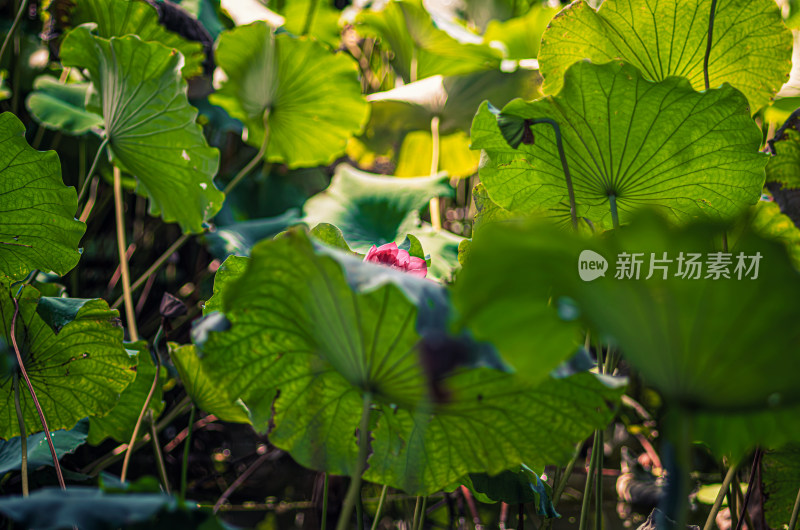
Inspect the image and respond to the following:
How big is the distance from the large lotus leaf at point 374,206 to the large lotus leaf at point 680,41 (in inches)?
16.0

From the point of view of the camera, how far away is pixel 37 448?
24.8 inches

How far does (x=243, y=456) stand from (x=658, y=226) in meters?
1.22

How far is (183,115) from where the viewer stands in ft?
2.28

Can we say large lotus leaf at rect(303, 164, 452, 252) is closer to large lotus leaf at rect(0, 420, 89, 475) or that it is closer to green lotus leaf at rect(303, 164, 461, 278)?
green lotus leaf at rect(303, 164, 461, 278)

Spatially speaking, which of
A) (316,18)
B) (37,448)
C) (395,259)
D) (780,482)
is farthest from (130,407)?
(316,18)

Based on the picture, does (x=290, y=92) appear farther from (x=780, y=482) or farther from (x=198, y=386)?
(x=780, y=482)

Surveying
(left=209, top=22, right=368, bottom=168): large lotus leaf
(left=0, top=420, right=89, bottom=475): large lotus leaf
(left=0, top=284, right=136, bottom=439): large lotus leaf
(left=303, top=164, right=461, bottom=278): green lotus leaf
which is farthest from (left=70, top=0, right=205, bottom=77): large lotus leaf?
(left=0, top=420, right=89, bottom=475): large lotus leaf

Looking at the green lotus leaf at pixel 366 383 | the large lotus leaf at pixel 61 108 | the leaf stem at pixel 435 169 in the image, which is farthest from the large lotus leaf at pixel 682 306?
the large lotus leaf at pixel 61 108

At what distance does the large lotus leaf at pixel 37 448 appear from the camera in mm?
581

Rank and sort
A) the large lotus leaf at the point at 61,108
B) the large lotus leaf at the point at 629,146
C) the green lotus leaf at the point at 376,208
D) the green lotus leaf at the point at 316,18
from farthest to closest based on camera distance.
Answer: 1. the green lotus leaf at the point at 316,18
2. the green lotus leaf at the point at 376,208
3. the large lotus leaf at the point at 61,108
4. the large lotus leaf at the point at 629,146

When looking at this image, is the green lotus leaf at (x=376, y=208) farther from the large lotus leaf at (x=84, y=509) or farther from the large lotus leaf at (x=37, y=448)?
the large lotus leaf at (x=84, y=509)

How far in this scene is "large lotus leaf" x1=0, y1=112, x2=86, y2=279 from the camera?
56 cm

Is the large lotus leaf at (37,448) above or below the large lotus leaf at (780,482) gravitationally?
below

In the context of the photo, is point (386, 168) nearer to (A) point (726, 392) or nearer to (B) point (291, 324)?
(B) point (291, 324)
